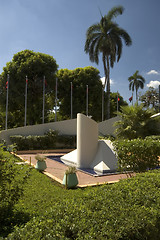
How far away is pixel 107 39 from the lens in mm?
23828

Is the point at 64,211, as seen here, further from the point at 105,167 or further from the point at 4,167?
the point at 105,167

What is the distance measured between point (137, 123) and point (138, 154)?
28.6ft

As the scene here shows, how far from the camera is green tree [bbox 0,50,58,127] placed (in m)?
25.6

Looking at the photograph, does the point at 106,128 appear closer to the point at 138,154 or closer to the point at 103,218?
the point at 138,154

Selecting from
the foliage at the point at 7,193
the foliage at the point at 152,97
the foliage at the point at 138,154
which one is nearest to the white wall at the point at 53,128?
the foliage at the point at 138,154

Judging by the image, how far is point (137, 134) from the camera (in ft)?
45.0

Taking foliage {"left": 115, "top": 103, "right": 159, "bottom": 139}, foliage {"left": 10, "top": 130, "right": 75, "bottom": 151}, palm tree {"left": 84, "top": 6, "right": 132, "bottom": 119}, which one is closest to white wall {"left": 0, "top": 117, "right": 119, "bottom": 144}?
foliage {"left": 10, "top": 130, "right": 75, "bottom": 151}

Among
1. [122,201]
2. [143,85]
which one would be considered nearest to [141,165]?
[122,201]

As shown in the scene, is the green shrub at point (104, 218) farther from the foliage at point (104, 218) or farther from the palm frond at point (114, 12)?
the palm frond at point (114, 12)

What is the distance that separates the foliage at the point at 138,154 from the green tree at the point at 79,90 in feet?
72.5

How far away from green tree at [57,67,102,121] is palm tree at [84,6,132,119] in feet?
14.6

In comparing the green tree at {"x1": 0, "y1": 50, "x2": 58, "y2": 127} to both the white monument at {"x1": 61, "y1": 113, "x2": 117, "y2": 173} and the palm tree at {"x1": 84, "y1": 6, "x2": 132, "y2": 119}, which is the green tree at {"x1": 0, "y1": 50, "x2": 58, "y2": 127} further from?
the white monument at {"x1": 61, "y1": 113, "x2": 117, "y2": 173}

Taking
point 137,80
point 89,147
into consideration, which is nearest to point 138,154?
point 89,147

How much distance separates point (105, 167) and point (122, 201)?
19.4ft
